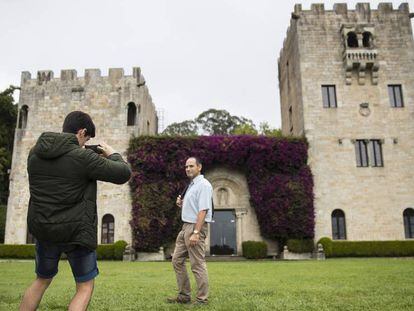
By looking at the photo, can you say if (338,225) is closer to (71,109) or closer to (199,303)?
(71,109)

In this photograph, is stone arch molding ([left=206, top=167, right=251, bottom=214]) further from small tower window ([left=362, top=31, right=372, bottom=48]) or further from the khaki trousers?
the khaki trousers

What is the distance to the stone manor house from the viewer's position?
2205 centimetres

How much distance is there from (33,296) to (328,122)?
21576mm

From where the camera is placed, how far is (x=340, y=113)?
915 inches

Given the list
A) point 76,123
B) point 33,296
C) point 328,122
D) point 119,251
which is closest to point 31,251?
point 119,251

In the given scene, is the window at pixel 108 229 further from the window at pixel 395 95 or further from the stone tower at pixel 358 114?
the window at pixel 395 95

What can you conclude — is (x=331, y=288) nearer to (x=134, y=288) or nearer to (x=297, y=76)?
(x=134, y=288)

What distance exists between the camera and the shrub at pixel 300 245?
2077 cm

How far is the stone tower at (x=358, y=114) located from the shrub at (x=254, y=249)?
321 cm

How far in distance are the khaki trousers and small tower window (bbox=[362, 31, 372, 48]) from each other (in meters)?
21.9

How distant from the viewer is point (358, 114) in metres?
23.2

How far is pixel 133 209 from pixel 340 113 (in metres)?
12.8

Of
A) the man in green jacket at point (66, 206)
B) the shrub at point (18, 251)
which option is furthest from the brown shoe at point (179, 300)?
the shrub at point (18, 251)

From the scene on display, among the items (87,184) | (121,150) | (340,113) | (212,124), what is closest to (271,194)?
(340,113)
